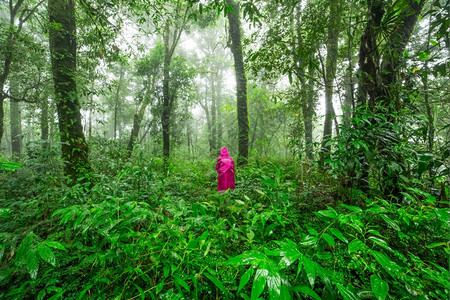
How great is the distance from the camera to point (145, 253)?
1.42 metres

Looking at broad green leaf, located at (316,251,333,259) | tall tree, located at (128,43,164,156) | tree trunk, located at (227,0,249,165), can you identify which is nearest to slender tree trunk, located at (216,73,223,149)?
tall tree, located at (128,43,164,156)

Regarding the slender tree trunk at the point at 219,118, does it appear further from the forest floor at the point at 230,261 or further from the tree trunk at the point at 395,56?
the forest floor at the point at 230,261

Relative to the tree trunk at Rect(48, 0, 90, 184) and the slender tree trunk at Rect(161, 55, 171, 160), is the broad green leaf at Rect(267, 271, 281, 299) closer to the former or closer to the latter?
the tree trunk at Rect(48, 0, 90, 184)

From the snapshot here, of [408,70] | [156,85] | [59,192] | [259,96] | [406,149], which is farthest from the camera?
[259,96]

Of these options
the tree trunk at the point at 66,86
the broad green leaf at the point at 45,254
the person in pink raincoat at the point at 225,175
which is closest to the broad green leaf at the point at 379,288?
the broad green leaf at the point at 45,254

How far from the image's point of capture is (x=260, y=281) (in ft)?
2.50

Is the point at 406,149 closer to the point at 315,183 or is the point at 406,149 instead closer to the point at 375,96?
the point at 375,96

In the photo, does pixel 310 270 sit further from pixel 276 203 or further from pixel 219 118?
pixel 219 118

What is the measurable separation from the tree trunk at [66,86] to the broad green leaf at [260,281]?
4.36 meters

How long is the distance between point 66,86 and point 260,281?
207 inches

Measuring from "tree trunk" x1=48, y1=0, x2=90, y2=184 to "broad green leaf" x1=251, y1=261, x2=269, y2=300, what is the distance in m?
4.36

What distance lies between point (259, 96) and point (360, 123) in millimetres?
10084

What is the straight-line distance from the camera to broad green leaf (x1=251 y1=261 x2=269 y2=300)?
0.73m

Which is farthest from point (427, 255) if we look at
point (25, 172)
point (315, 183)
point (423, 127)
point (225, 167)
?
point (25, 172)
